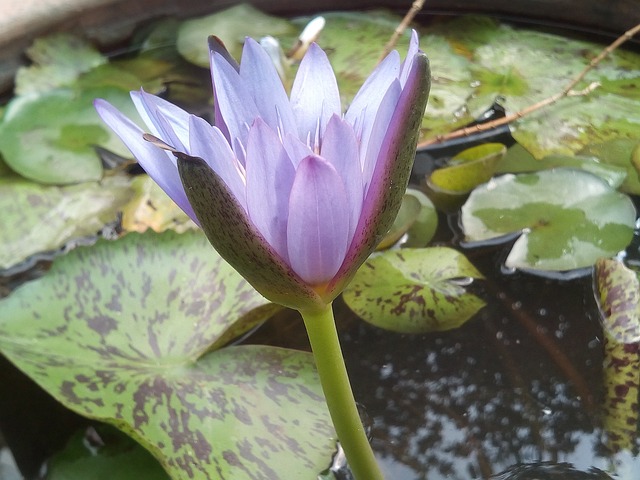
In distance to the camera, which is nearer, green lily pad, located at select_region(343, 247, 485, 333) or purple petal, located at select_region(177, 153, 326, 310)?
purple petal, located at select_region(177, 153, 326, 310)

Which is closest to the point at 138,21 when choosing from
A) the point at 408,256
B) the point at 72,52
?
the point at 72,52

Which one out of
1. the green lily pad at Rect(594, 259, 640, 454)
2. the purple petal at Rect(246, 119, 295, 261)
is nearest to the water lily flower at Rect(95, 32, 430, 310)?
the purple petal at Rect(246, 119, 295, 261)

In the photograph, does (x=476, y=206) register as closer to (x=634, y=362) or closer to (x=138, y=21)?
(x=634, y=362)

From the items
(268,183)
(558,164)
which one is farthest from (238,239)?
(558,164)

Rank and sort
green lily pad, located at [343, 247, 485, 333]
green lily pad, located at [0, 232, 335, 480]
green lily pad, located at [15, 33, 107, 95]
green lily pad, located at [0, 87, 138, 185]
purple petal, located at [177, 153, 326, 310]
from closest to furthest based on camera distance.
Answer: purple petal, located at [177, 153, 326, 310], green lily pad, located at [0, 232, 335, 480], green lily pad, located at [343, 247, 485, 333], green lily pad, located at [0, 87, 138, 185], green lily pad, located at [15, 33, 107, 95]

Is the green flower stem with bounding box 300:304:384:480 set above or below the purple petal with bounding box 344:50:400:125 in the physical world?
below

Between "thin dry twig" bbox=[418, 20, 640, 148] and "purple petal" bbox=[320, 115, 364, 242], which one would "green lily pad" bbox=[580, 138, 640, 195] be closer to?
"thin dry twig" bbox=[418, 20, 640, 148]

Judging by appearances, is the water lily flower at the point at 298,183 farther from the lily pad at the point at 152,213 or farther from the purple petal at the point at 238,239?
the lily pad at the point at 152,213
